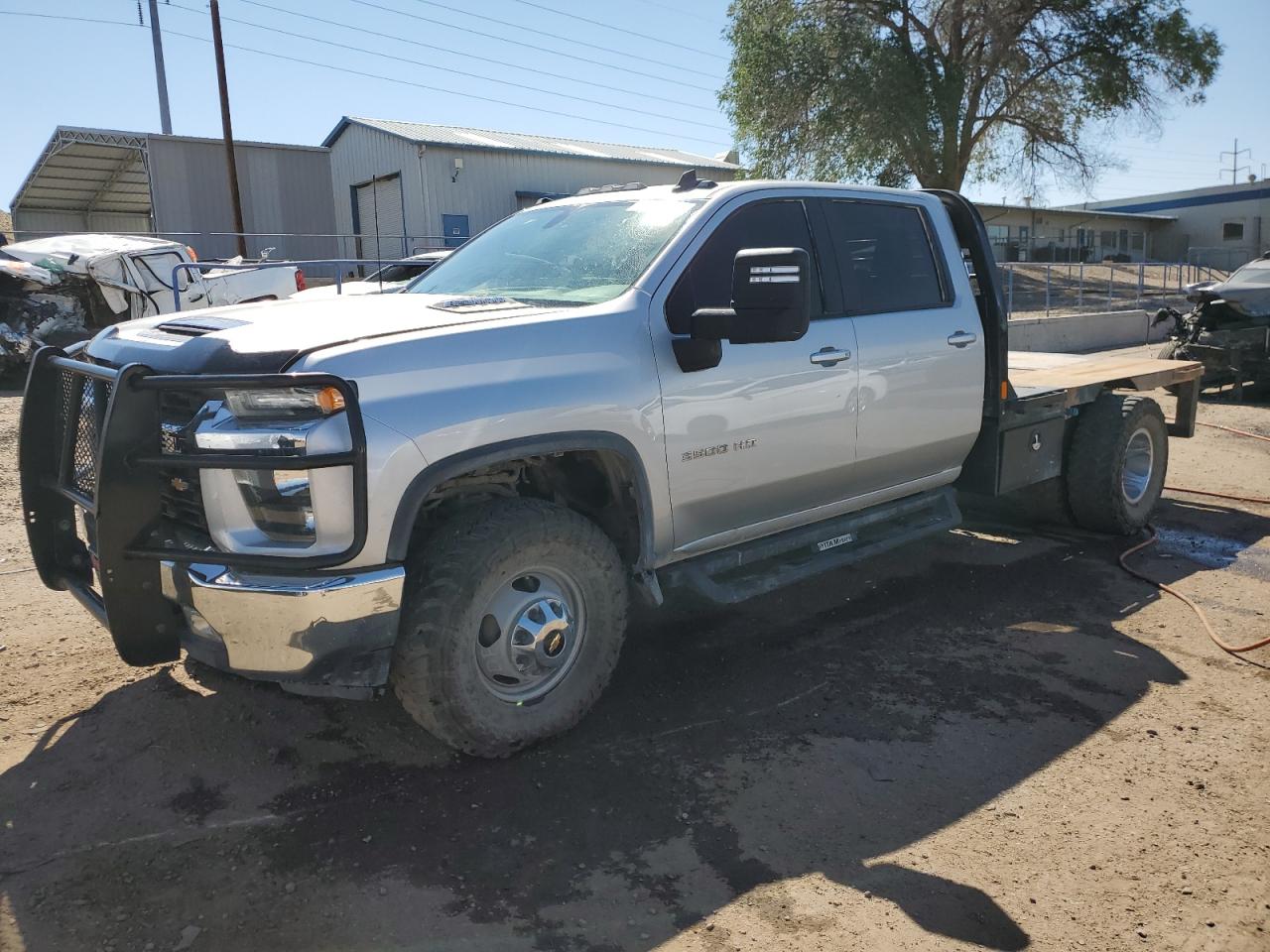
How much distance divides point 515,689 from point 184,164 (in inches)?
Result: 1169

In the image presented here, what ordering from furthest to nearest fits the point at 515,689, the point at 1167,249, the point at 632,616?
1. the point at 1167,249
2. the point at 632,616
3. the point at 515,689

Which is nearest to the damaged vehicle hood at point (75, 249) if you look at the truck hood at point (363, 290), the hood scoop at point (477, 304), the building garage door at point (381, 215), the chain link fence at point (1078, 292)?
the truck hood at point (363, 290)

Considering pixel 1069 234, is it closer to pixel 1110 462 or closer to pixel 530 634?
pixel 1110 462

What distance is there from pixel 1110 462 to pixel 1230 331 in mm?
7645

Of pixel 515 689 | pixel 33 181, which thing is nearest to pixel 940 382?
pixel 515 689

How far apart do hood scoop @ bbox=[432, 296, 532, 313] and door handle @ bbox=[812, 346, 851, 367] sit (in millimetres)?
1272

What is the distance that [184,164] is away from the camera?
28.7m

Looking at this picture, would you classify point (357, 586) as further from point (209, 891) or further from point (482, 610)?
point (209, 891)

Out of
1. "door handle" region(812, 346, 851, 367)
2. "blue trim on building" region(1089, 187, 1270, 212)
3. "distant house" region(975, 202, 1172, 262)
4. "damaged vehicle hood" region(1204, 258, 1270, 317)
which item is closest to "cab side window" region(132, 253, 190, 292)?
"door handle" region(812, 346, 851, 367)

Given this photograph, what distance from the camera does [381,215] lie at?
101ft

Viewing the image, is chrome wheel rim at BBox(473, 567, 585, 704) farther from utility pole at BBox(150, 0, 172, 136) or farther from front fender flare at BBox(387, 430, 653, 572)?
utility pole at BBox(150, 0, 172, 136)

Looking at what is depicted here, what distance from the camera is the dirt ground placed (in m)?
2.72

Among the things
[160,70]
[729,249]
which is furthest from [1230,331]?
[160,70]

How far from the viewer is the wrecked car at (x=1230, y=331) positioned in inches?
472
